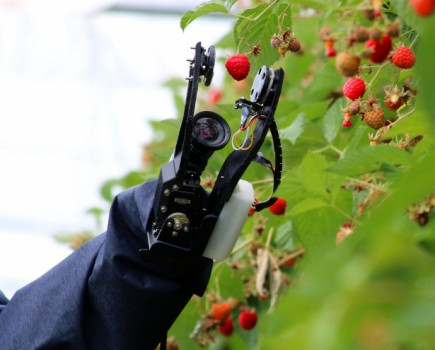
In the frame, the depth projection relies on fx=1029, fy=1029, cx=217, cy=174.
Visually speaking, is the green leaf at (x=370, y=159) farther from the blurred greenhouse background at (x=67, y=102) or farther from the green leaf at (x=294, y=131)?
the blurred greenhouse background at (x=67, y=102)

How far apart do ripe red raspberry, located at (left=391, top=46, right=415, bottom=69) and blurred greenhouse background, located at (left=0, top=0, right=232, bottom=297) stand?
3849 mm

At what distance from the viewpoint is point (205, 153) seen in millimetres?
1075

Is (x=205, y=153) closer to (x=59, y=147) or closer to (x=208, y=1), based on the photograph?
(x=208, y=1)

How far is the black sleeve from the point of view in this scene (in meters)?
1.13

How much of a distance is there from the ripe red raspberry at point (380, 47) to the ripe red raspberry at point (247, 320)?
65 cm

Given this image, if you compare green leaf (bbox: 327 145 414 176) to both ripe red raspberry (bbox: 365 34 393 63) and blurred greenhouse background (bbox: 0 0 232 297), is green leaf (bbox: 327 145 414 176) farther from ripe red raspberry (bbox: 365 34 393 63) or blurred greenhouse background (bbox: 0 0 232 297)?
blurred greenhouse background (bbox: 0 0 232 297)

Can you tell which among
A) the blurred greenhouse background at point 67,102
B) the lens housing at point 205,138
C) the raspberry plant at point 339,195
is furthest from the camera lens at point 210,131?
the blurred greenhouse background at point 67,102

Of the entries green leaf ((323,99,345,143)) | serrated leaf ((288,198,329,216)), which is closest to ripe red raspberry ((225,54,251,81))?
serrated leaf ((288,198,329,216))

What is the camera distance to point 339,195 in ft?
4.67

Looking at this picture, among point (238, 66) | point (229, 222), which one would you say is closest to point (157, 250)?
point (229, 222)

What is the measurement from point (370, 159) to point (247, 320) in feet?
1.84

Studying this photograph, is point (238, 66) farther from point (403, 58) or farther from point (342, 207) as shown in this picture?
point (342, 207)

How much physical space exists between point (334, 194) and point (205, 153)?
1.17 ft

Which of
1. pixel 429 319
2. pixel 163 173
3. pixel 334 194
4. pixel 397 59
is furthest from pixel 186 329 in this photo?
pixel 429 319
